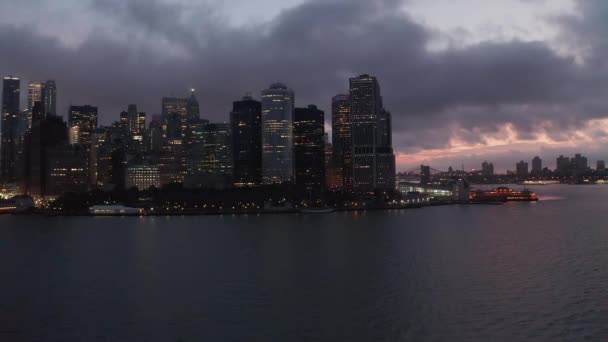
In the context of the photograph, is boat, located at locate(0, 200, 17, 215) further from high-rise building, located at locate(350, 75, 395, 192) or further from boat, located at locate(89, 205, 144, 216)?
high-rise building, located at locate(350, 75, 395, 192)

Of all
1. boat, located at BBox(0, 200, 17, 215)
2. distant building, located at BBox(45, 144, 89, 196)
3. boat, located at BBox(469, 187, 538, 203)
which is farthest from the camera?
distant building, located at BBox(45, 144, 89, 196)

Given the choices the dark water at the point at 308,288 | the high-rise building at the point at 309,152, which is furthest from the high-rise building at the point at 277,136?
the dark water at the point at 308,288

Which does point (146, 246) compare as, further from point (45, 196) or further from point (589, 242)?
point (45, 196)

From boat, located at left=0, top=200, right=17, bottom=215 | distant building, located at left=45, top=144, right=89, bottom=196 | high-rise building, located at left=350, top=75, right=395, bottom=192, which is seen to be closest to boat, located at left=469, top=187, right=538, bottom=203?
high-rise building, located at left=350, top=75, right=395, bottom=192

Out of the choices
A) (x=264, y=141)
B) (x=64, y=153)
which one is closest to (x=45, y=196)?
(x=64, y=153)

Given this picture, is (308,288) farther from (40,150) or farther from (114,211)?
(40,150)

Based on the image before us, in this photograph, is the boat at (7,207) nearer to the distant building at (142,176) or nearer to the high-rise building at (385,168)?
the distant building at (142,176)
